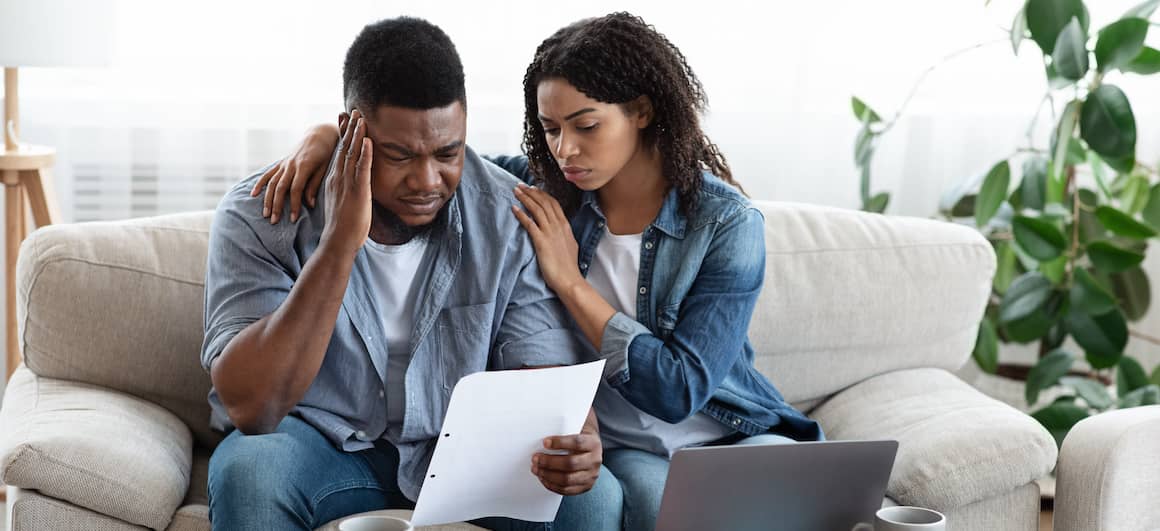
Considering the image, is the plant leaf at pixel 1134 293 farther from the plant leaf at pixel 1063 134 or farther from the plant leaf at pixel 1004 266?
the plant leaf at pixel 1063 134

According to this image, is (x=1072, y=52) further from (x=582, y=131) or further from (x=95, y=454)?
(x=95, y=454)

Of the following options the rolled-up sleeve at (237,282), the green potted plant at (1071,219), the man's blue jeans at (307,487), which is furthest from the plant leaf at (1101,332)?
the rolled-up sleeve at (237,282)

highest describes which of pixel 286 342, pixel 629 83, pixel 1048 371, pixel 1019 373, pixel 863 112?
pixel 629 83

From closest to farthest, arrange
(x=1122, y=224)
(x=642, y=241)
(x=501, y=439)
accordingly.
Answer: (x=501, y=439) → (x=642, y=241) → (x=1122, y=224)

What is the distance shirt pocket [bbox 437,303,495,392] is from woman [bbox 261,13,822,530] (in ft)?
0.40

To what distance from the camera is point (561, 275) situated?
1760 millimetres

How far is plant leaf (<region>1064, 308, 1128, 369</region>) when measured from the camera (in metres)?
2.72

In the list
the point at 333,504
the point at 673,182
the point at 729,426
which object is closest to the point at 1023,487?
the point at 729,426

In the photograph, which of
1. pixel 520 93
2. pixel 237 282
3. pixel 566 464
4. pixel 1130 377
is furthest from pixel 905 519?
pixel 520 93

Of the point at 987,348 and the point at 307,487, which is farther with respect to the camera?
the point at 987,348

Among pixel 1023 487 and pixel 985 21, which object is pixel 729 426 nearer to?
pixel 1023 487

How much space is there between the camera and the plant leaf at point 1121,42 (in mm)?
2438

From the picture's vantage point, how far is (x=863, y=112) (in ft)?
9.28

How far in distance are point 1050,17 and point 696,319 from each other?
4.12 ft
